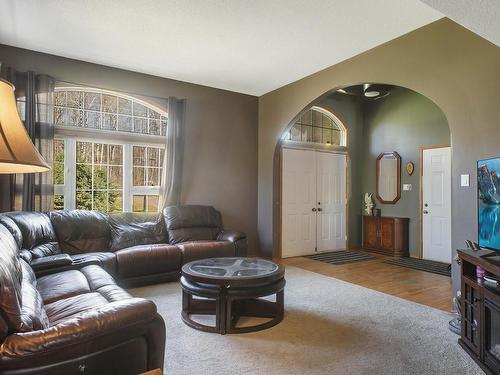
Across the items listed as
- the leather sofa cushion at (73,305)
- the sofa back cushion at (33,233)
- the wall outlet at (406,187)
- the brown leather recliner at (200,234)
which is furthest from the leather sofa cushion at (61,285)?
the wall outlet at (406,187)

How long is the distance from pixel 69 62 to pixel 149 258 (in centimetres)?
290

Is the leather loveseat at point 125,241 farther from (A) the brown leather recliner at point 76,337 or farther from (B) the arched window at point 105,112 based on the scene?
(A) the brown leather recliner at point 76,337

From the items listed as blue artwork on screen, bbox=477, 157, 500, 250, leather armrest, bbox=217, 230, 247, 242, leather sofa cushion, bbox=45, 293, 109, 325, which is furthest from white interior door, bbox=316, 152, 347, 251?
leather sofa cushion, bbox=45, 293, 109, 325

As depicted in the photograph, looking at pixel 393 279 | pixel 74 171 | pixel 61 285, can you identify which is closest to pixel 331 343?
pixel 61 285

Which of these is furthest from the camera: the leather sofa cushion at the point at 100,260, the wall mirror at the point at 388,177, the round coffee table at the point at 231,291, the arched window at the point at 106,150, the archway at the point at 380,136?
the wall mirror at the point at 388,177

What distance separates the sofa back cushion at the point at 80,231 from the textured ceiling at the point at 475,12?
4.05 meters

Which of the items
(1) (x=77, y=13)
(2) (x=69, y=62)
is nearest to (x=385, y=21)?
(1) (x=77, y=13)

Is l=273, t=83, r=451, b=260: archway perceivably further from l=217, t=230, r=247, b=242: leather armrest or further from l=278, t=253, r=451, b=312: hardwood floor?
l=217, t=230, r=247, b=242: leather armrest

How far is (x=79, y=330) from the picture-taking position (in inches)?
55.7

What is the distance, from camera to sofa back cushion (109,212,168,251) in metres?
4.23

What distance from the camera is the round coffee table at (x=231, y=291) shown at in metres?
2.68

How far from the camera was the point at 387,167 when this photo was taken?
255 inches

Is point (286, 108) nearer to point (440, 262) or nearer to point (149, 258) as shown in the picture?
point (149, 258)

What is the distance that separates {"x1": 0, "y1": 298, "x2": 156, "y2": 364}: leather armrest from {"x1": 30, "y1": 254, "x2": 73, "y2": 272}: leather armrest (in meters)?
1.75
